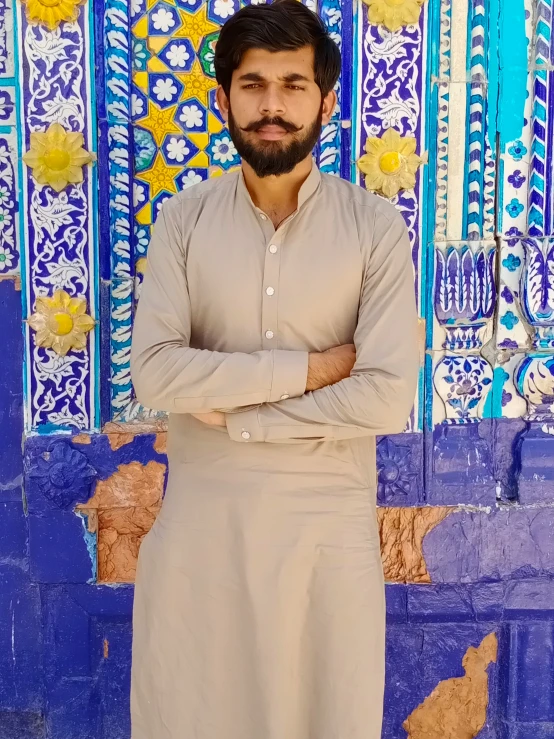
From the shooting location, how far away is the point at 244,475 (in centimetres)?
206

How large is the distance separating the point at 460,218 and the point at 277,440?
49.1 inches

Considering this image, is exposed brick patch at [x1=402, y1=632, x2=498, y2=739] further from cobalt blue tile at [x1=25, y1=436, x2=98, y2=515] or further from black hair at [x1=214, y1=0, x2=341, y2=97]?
black hair at [x1=214, y1=0, x2=341, y2=97]

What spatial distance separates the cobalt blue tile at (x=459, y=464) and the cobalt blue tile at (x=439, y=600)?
1.03 feet

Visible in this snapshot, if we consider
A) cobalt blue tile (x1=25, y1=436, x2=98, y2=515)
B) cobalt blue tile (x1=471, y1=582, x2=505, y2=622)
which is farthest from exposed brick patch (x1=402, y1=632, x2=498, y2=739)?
cobalt blue tile (x1=25, y1=436, x2=98, y2=515)

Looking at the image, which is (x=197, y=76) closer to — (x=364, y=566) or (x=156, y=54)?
(x=156, y=54)

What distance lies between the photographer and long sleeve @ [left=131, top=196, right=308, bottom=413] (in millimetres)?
1945

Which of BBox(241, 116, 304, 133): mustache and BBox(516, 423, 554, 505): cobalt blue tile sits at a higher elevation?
BBox(241, 116, 304, 133): mustache

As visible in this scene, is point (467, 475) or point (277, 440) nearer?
point (277, 440)

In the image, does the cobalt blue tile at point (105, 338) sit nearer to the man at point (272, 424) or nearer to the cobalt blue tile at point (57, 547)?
the cobalt blue tile at point (57, 547)

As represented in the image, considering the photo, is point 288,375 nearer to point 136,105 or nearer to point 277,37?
point 277,37

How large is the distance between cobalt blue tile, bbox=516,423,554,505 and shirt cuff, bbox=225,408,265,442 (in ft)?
4.15

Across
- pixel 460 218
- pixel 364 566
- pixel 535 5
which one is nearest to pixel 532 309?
pixel 460 218

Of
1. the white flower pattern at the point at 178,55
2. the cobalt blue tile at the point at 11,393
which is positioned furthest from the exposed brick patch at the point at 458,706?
the white flower pattern at the point at 178,55

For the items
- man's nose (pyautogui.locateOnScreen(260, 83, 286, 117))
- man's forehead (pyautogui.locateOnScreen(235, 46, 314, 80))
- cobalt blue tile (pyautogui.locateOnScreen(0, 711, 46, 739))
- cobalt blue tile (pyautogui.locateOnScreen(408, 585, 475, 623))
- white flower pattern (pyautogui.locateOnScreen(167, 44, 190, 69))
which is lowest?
cobalt blue tile (pyautogui.locateOnScreen(0, 711, 46, 739))
